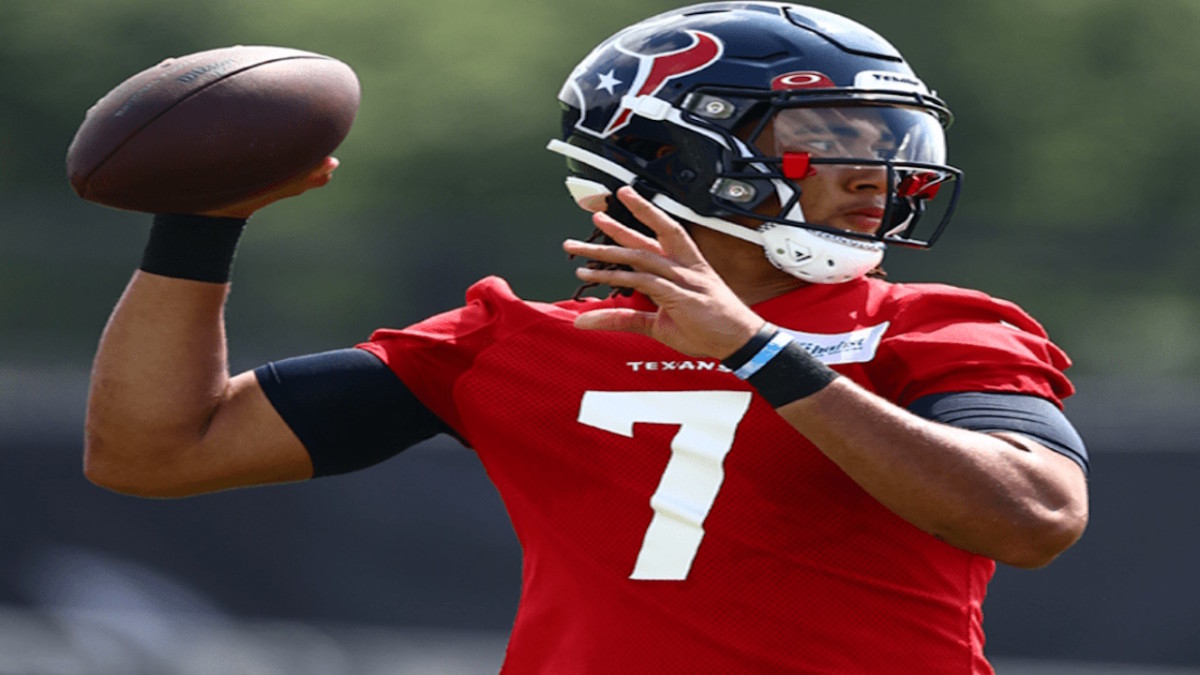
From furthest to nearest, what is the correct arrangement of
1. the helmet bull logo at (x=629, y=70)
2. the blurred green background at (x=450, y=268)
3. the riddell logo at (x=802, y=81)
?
the blurred green background at (x=450, y=268) < the helmet bull logo at (x=629, y=70) < the riddell logo at (x=802, y=81)

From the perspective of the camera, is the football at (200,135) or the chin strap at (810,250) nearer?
the chin strap at (810,250)

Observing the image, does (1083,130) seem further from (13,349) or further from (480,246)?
(13,349)

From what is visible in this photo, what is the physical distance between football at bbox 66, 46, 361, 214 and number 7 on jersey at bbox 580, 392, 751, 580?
0.76 meters

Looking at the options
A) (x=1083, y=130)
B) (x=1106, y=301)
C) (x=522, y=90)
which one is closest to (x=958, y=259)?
(x=1106, y=301)

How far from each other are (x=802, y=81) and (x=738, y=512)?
73 centimetres

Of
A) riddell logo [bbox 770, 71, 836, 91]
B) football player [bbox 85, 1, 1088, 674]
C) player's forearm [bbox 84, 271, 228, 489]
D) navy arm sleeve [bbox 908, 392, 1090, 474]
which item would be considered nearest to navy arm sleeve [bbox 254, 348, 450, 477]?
A: football player [bbox 85, 1, 1088, 674]

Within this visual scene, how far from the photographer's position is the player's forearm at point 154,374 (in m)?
2.98

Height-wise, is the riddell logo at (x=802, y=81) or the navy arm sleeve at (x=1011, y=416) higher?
the riddell logo at (x=802, y=81)

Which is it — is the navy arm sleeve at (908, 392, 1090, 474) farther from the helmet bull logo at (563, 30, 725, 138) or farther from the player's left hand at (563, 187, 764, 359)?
the helmet bull logo at (563, 30, 725, 138)

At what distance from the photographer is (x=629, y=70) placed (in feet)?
10.1

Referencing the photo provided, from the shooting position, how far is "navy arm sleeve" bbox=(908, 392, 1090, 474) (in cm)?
249

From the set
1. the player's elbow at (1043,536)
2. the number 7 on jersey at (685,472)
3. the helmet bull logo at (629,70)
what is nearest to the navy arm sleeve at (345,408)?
the number 7 on jersey at (685,472)

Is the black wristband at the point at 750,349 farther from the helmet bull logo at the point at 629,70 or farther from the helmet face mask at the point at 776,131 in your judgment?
the helmet bull logo at the point at 629,70

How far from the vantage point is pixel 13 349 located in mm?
9859
